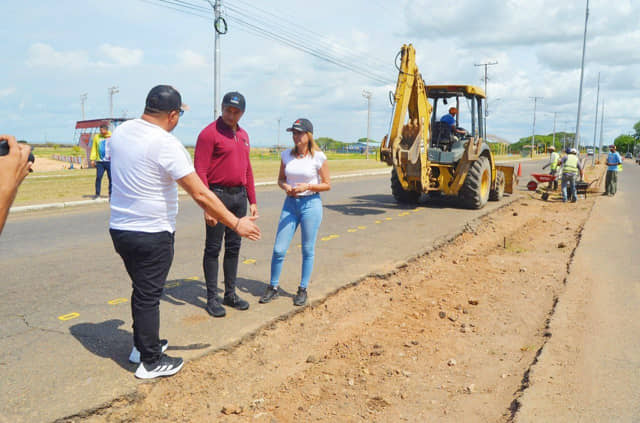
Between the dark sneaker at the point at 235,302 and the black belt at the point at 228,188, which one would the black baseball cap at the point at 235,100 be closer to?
Answer: the black belt at the point at 228,188

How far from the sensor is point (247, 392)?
328cm

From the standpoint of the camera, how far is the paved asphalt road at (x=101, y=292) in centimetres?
321

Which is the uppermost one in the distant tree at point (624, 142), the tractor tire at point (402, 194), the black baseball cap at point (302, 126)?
the distant tree at point (624, 142)

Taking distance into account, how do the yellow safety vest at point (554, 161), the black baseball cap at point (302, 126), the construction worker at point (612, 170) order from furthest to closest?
the yellow safety vest at point (554, 161) < the construction worker at point (612, 170) < the black baseball cap at point (302, 126)

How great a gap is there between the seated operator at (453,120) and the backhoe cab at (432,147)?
0.09 ft

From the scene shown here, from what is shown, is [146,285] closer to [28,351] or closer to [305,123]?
[28,351]

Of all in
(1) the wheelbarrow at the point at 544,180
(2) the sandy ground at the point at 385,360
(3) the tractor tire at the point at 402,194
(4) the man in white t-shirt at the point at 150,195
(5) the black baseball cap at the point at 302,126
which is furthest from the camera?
(1) the wheelbarrow at the point at 544,180

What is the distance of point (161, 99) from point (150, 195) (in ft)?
1.99

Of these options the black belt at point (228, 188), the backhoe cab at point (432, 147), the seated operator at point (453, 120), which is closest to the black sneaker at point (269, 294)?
the black belt at point (228, 188)

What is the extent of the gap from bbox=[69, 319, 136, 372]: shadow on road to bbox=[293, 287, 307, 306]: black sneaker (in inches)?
61.3

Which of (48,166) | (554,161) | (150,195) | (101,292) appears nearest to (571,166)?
(554,161)

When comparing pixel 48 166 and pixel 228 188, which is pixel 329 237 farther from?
pixel 48 166

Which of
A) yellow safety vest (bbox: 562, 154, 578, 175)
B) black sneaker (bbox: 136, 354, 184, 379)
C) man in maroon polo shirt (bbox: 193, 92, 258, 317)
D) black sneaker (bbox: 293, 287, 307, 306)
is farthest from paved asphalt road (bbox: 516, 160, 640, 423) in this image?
yellow safety vest (bbox: 562, 154, 578, 175)

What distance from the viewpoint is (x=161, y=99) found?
2.99 m
